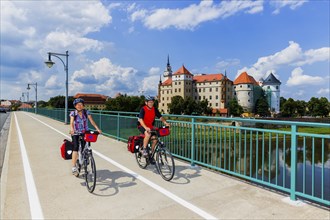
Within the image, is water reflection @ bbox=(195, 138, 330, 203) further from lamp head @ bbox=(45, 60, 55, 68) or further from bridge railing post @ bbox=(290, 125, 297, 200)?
lamp head @ bbox=(45, 60, 55, 68)

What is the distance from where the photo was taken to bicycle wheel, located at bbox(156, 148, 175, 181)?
5.04 m

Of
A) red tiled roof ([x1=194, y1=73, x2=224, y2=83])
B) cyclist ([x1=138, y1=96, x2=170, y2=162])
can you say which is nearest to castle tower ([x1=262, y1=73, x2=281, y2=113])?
red tiled roof ([x1=194, y1=73, x2=224, y2=83])

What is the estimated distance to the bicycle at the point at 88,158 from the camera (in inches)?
176

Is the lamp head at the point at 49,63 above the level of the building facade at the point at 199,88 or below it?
below

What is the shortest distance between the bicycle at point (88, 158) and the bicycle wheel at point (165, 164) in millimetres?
1408

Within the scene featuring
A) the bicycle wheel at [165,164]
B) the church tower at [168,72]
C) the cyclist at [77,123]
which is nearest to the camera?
the cyclist at [77,123]

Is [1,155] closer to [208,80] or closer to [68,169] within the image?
[68,169]

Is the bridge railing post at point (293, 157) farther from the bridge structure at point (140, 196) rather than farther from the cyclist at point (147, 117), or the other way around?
the cyclist at point (147, 117)

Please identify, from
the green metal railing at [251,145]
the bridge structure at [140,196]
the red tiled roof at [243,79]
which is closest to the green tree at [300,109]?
the red tiled roof at [243,79]

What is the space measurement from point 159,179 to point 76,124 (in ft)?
6.55

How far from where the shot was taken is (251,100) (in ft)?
350

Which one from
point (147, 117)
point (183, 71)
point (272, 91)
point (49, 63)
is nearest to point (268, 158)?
point (147, 117)

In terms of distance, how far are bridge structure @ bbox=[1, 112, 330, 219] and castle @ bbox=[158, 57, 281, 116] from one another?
9732cm

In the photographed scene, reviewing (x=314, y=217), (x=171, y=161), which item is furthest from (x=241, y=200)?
(x=171, y=161)
